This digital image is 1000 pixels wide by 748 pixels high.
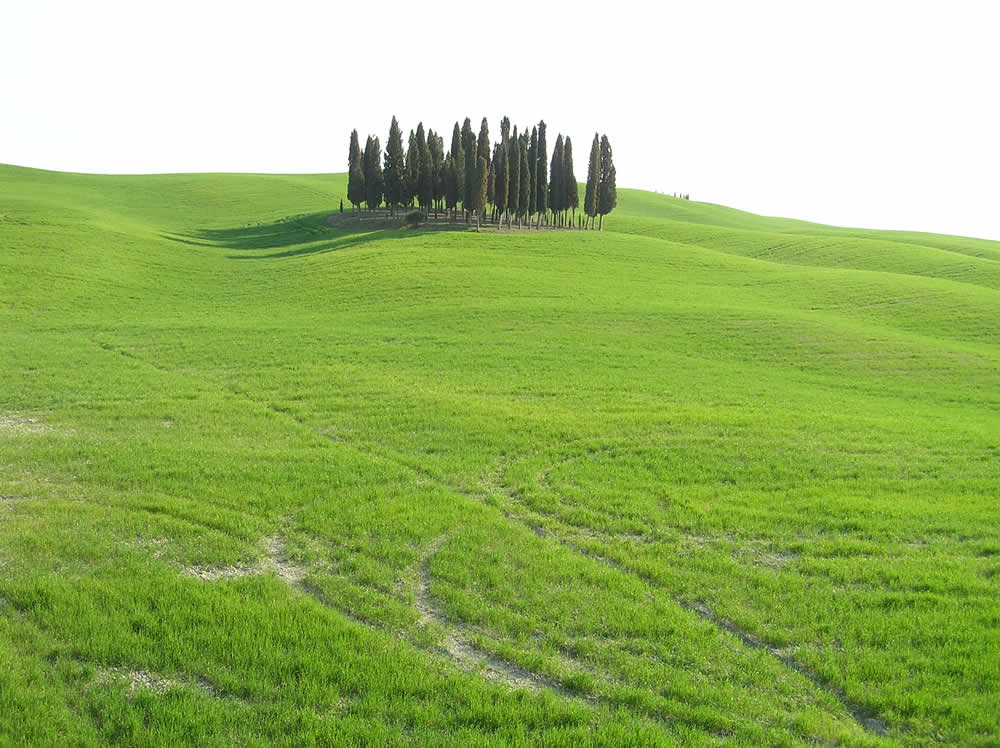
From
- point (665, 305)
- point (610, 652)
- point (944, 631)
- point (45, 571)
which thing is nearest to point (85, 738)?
point (45, 571)

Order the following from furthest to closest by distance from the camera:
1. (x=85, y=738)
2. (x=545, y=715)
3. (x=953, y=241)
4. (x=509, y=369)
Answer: (x=953, y=241), (x=509, y=369), (x=545, y=715), (x=85, y=738)

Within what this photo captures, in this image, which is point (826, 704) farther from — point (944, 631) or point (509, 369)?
point (509, 369)

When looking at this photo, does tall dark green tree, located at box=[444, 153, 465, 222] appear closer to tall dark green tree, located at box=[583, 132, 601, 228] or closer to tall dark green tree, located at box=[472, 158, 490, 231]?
tall dark green tree, located at box=[472, 158, 490, 231]

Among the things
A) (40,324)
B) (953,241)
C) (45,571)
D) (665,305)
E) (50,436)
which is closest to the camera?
(45,571)

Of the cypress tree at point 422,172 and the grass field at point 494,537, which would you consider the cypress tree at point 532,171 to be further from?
the grass field at point 494,537

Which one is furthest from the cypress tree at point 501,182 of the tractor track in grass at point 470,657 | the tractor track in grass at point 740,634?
the tractor track in grass at point 470,657

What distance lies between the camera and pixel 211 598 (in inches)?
342

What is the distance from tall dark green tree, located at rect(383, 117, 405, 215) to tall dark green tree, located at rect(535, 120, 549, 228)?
16.0 meters

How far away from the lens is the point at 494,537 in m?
11.2

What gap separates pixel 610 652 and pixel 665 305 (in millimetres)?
34893

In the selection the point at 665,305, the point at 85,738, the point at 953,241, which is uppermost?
the point at 953,241

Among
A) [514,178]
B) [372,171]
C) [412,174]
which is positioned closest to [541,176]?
[514,178]

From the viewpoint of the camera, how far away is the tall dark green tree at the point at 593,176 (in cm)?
7969

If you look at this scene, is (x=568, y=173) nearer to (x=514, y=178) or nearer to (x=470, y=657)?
(x=514, y=178)
